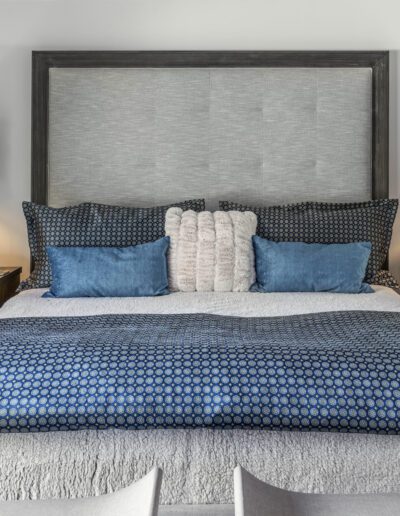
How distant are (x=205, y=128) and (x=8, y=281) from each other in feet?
4.91

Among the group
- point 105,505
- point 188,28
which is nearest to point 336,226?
point 188,28

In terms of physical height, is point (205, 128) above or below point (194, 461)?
above

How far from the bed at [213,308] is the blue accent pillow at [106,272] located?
104mm

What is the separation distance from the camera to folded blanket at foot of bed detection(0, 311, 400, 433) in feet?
3.77

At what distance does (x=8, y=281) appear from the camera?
2.83 meters

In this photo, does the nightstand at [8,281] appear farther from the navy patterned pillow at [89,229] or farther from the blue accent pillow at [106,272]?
the blue accent pillow at [106,272]

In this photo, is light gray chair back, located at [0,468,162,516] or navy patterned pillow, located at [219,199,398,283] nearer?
light gray chair back, located at [0,468,162,516]

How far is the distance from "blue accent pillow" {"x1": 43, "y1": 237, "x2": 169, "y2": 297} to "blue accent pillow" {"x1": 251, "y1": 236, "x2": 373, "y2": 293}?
1.79ft

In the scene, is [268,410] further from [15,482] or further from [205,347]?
[15,482]

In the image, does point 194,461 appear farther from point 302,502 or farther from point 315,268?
point 315,268

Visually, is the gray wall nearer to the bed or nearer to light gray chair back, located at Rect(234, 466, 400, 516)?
the bed

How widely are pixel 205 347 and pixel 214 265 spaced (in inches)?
48.0

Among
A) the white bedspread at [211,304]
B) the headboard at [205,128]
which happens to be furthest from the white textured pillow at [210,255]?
the headboard at [205,128]

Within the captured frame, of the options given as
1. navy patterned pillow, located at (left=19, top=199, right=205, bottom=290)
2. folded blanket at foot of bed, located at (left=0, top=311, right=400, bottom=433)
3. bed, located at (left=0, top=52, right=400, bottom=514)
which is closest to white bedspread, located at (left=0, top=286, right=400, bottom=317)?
bed, located at (left=0, top=52, right=400, bottom=514)
